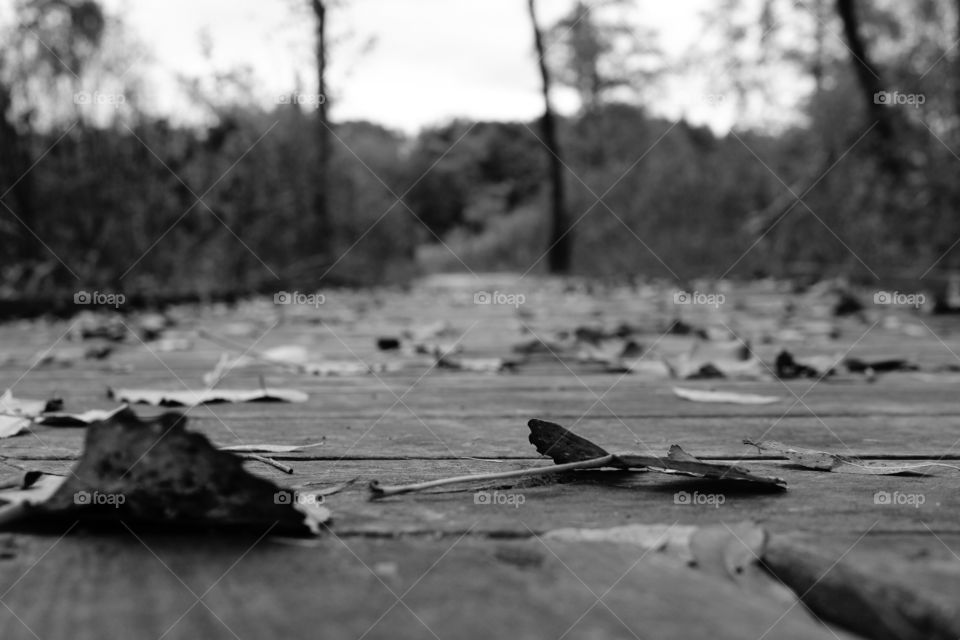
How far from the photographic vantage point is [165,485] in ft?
2.25

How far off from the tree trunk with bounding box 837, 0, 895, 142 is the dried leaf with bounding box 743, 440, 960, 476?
22.4 ft

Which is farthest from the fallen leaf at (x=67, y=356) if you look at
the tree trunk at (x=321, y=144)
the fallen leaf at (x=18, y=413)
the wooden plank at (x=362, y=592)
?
the tree trunk at (x=321, y=144)

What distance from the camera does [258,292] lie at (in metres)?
7.35

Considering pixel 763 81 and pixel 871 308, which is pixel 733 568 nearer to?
pixel 871 308

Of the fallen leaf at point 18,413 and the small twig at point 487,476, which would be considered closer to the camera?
the small twig at point 487,476

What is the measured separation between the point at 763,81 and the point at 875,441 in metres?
15.0

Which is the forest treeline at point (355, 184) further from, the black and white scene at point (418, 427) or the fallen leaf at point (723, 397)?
the fallen leaf at point (723, 397)

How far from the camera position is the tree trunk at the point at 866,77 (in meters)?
7.41

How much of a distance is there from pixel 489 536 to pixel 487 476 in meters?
0.16

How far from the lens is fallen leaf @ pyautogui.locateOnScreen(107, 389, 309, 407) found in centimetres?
152

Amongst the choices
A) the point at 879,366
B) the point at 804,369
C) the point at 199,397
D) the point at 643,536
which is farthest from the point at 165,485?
the point at 879,366

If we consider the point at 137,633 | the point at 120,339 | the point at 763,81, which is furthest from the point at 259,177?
the point at 763,81

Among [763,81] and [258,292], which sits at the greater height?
[763,81]

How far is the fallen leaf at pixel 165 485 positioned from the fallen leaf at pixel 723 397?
1.05m
